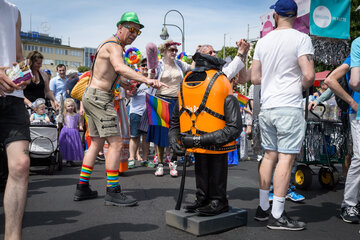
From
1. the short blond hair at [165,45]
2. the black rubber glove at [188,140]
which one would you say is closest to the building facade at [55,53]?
the short blond hair at [165,45]

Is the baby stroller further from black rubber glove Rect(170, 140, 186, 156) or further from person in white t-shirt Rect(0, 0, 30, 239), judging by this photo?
person in white t-shirt Rect(0, 0, 30, 239)

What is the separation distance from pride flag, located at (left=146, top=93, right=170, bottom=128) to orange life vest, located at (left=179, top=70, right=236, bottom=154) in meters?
3.07

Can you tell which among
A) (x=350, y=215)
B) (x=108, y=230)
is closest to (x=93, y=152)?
(x=108, y=230)

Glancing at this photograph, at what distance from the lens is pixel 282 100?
3.50 metres

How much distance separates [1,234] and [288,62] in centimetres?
305

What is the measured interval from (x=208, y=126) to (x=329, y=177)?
3039mm

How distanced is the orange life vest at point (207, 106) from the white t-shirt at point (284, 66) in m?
0.53

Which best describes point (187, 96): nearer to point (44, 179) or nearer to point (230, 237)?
point (230, 237)

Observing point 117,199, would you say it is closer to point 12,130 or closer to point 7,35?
point 12,130

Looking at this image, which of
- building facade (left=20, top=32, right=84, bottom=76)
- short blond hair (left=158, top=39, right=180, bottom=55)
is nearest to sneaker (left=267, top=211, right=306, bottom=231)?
short blond hair (left=158, top=39, right=180, bottom=55)

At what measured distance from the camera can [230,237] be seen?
3174 millimetres

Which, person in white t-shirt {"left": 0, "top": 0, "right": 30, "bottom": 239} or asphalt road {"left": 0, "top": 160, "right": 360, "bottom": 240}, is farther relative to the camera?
asphalt road {"left": 0, "top": 160, "right": 360, "bottom": 240}

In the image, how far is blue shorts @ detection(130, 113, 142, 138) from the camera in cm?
813

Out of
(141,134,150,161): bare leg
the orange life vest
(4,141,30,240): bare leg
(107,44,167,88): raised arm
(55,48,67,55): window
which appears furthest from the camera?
(55,48,67,55): window
